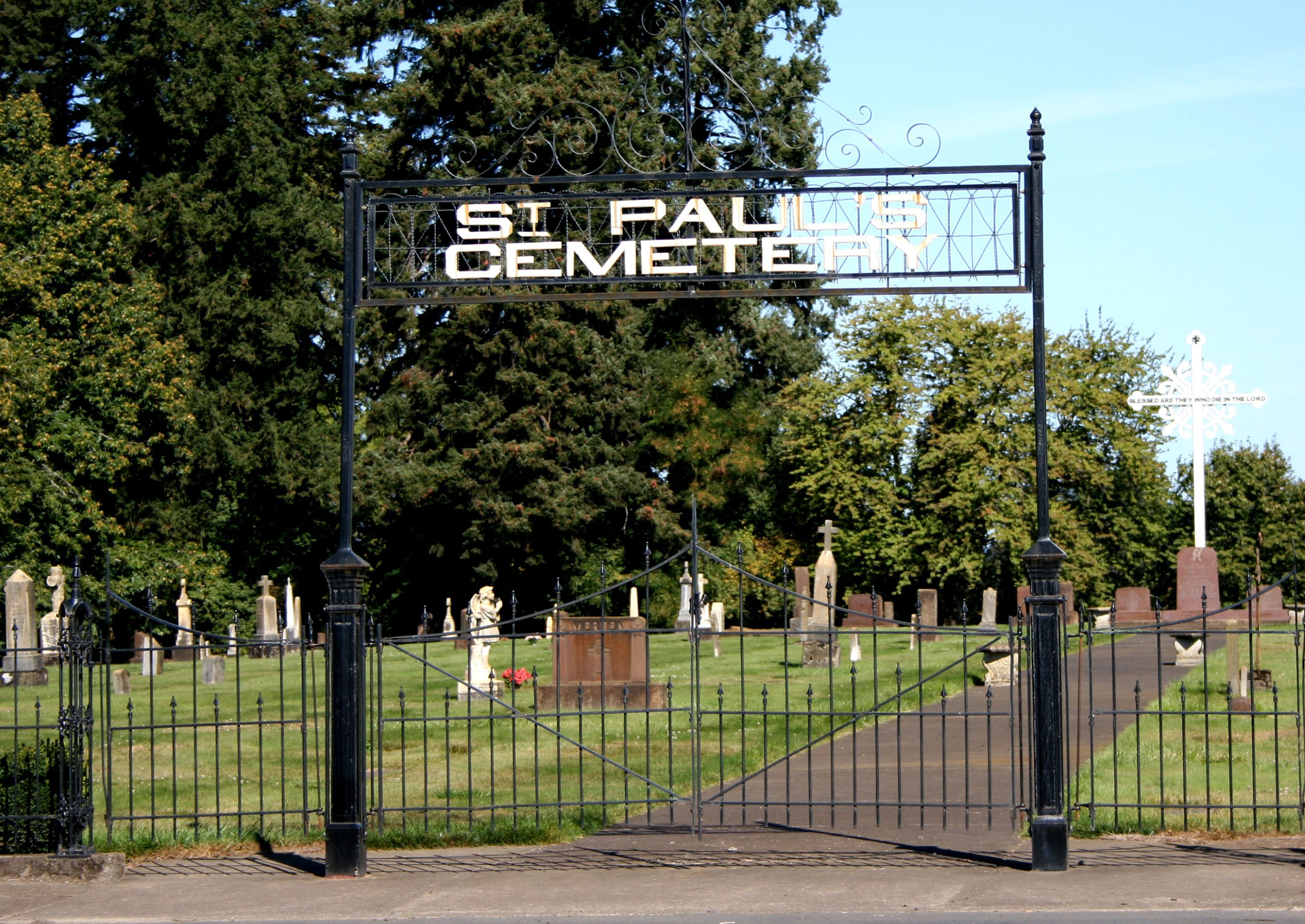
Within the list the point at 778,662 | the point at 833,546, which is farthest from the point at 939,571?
the point at 778,662

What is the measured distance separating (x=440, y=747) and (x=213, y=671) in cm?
1241

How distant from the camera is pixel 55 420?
38188 mm

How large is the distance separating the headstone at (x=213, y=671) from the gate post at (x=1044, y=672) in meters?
20.1

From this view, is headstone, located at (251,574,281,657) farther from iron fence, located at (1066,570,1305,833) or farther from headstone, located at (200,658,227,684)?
iron fence, located at (1066,570,1305,833)

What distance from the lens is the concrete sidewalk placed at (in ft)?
30.9

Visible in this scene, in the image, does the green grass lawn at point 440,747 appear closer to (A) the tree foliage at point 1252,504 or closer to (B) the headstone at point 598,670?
(B) the headstone at point 598,670

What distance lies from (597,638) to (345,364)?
35.4ft

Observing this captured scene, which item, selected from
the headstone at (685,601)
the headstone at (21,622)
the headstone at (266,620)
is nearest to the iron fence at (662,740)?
the headstone at (21,622)

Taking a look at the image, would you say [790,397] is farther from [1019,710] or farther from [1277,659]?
[1019,710]

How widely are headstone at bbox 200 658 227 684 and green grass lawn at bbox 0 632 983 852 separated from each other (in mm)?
398

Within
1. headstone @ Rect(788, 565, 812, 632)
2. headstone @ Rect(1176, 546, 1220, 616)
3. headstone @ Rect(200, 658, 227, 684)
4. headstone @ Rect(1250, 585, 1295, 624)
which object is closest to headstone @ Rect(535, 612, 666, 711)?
headstone @ Rect(1176, 546, 1220, 616)

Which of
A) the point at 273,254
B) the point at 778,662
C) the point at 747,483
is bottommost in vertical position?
the point at 778,662

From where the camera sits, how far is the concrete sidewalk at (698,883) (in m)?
9.42

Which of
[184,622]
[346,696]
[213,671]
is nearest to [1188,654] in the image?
[213,671]
